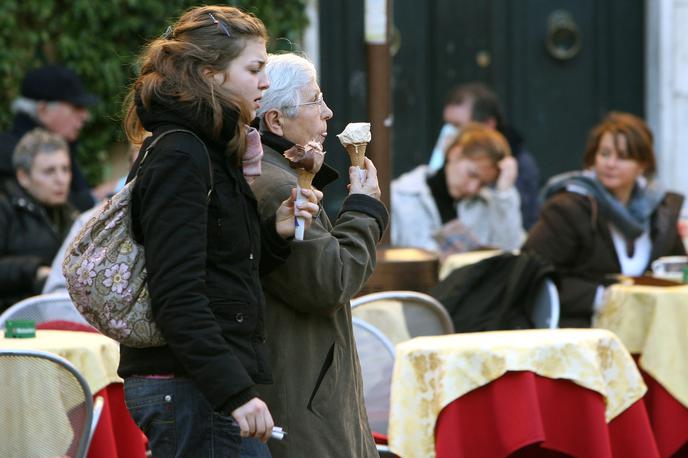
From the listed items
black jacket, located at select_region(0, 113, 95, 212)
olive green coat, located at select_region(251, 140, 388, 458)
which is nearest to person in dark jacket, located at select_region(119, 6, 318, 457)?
olive green coat, located at select_region(251, 140, 388, 458)

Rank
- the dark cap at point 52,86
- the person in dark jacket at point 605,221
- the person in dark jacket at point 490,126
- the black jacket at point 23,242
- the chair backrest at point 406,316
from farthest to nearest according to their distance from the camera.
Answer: the person in dark jacket at point 490,126, the dark cap at point 52,86, the black jacket at point 23,242, the person in dark jacket at point 605,221, the chair backrest at point 406,316

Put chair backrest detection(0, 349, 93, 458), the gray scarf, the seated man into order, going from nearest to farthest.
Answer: the seated man
chair backrest detection(0, 349, 93, 458)
the gray scarf

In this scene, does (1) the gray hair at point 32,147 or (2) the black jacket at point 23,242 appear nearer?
(2) the black jacket at point 23,242

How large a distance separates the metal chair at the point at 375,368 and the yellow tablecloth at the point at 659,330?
1.24 m

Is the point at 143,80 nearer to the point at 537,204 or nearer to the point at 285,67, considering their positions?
the point at 285,67

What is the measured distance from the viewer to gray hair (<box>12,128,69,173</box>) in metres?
7.00

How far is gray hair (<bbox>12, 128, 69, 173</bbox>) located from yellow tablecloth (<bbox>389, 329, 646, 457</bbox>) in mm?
3150

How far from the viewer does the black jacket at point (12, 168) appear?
23.7 ft

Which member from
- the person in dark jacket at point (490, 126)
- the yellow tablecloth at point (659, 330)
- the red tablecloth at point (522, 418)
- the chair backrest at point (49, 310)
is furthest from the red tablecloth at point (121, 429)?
the person in dark jacket at point (490, 126)

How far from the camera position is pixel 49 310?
531 cm

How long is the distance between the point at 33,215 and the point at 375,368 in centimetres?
260

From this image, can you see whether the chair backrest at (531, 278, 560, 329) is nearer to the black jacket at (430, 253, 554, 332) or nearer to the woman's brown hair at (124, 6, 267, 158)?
the black jacket at (430, 253, 554, 332)

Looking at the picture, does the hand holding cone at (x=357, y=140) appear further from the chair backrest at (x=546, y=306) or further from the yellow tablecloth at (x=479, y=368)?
the chair backrest at (x=546, y=306)

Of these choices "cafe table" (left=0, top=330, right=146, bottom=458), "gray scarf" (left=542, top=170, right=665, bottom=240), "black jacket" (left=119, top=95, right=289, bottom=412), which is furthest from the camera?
"gray scarf" (left=542, top=170, right=665, bottom=240)
